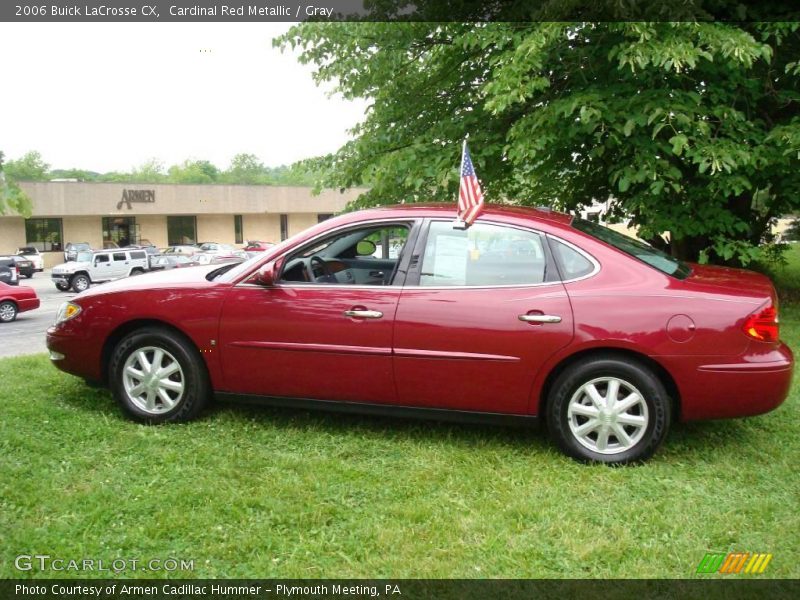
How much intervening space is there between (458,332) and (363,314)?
619 mm

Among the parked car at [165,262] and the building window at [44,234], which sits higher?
the building window at [44,234]

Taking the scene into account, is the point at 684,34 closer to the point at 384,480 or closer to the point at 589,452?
the point at 589,452

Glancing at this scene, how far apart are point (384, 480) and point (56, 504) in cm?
173

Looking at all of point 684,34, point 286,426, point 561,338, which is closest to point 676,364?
point 561,338

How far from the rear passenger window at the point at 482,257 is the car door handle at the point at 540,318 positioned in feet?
0.79

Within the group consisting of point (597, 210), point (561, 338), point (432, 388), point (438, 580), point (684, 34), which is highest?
point (684, 34)

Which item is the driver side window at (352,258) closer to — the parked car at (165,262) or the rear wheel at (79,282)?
the rear wheel at (79,282)

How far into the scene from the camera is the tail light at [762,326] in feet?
13.6

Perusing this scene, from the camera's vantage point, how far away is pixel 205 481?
4004 mm

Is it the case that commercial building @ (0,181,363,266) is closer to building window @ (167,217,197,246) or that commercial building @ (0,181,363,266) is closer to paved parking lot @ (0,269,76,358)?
building window @ (167,217,197,246)

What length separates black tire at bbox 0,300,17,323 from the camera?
19.5 meters

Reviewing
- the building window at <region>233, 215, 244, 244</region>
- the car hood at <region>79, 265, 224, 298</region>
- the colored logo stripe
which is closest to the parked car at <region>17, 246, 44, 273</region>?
the building window at <region>233, 215, 244, 244</region>

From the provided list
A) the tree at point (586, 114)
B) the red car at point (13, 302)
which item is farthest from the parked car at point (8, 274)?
the tree at point (586, 114)

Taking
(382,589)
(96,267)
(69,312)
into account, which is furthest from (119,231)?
(382,589)
